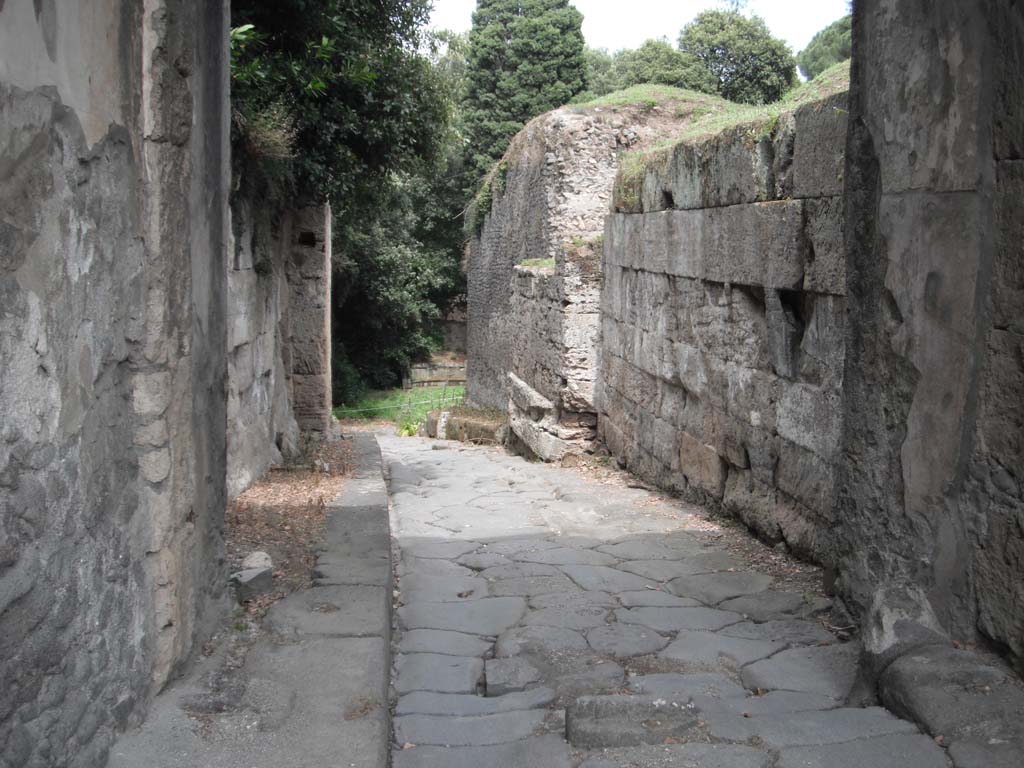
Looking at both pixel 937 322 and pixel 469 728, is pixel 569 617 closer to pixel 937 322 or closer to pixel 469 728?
pixel 469 728

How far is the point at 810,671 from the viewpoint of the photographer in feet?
11.6

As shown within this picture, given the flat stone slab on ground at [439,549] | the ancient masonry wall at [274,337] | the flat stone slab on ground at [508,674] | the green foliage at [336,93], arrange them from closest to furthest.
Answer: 1. the flat stone slab on ground at [508,674]
2. the flat stone slab on ground at [439,549]
3. the ancient masonry wall at [274,337]
4. the green foliage at [336,93]

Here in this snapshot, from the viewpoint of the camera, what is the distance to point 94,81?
246cm

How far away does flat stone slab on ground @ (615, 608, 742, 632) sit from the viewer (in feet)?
13.9

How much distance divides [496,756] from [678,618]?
5.23 ft

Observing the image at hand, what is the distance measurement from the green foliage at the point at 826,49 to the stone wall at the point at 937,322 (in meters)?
30.2

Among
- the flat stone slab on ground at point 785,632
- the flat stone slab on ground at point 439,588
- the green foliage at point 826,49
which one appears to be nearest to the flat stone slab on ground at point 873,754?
the flat stone slab on ground at point 785,632

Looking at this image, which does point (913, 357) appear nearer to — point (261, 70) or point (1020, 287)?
point (1020, 287)

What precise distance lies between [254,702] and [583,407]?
687 cm

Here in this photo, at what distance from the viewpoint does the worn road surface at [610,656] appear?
283cm

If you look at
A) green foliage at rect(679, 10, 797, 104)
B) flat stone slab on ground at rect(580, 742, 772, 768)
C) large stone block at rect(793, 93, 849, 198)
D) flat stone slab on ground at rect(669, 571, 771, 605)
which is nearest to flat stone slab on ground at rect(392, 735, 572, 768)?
flat stone slab on ground at rect(580, 742, 772, 768)

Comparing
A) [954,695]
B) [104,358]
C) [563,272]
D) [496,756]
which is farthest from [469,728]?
[563,272]

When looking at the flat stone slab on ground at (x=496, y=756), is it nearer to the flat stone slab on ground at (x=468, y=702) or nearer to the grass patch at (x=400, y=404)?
the flat stone slab on ground at (x=468, y=702)

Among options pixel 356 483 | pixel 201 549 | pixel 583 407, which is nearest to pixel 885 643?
pixel 201 549
